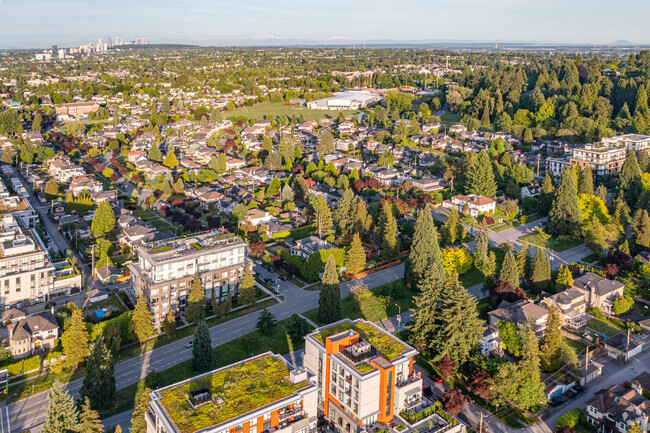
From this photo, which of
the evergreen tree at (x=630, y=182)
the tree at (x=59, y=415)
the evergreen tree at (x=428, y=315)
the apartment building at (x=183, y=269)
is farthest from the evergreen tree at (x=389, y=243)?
the tree at (x=59, y=415)

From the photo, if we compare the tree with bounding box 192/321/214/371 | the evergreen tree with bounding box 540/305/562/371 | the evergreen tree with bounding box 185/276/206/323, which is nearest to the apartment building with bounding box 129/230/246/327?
the evergreen tree with bounding box 185/276/206/323

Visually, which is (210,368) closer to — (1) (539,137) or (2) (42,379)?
(2) (42,379)

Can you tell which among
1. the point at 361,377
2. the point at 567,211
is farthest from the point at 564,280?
the point at 361,377

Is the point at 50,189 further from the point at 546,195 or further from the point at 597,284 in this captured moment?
the point at 597,284

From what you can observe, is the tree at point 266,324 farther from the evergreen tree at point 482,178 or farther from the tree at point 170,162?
the tree at point 170,162

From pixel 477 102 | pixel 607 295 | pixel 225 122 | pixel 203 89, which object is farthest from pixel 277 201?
pixel 203 89

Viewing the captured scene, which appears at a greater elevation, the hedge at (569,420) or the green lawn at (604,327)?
the green lawn at (604,327)
